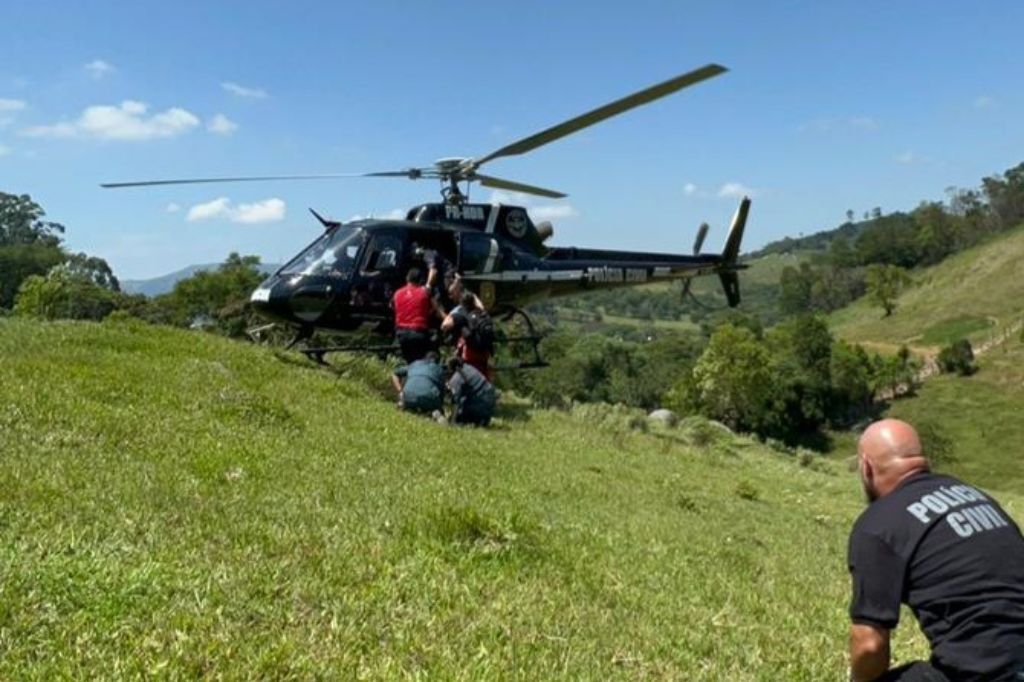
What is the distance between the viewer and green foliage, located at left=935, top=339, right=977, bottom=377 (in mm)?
103000

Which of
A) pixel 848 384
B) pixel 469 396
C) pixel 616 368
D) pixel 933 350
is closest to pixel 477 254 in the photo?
pixel 469 396

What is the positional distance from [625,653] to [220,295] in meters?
61.5

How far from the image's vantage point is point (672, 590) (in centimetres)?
649

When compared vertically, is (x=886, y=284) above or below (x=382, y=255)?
below

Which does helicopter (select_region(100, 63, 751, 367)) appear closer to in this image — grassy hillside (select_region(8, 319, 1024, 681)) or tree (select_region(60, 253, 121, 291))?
grassy hillside (select_region(8, 319, 1024, 681))

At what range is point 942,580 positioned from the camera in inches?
147

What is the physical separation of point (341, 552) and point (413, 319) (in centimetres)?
929

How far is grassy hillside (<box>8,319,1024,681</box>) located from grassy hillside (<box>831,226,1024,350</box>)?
391 ft

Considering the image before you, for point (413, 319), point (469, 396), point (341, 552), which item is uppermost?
point (413, 319)

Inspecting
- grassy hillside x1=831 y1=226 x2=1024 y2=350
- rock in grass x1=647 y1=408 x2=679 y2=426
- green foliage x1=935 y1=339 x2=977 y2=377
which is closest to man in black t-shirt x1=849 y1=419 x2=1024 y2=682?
rock in grass x1=647 y1=408 x2=679 y2=426

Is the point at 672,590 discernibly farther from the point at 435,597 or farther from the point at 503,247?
the point at 503,247

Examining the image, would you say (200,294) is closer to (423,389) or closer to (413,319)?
(413,319)

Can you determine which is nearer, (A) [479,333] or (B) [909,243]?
(A) [479,333]

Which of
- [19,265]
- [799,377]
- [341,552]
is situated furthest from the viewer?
[19,265]
